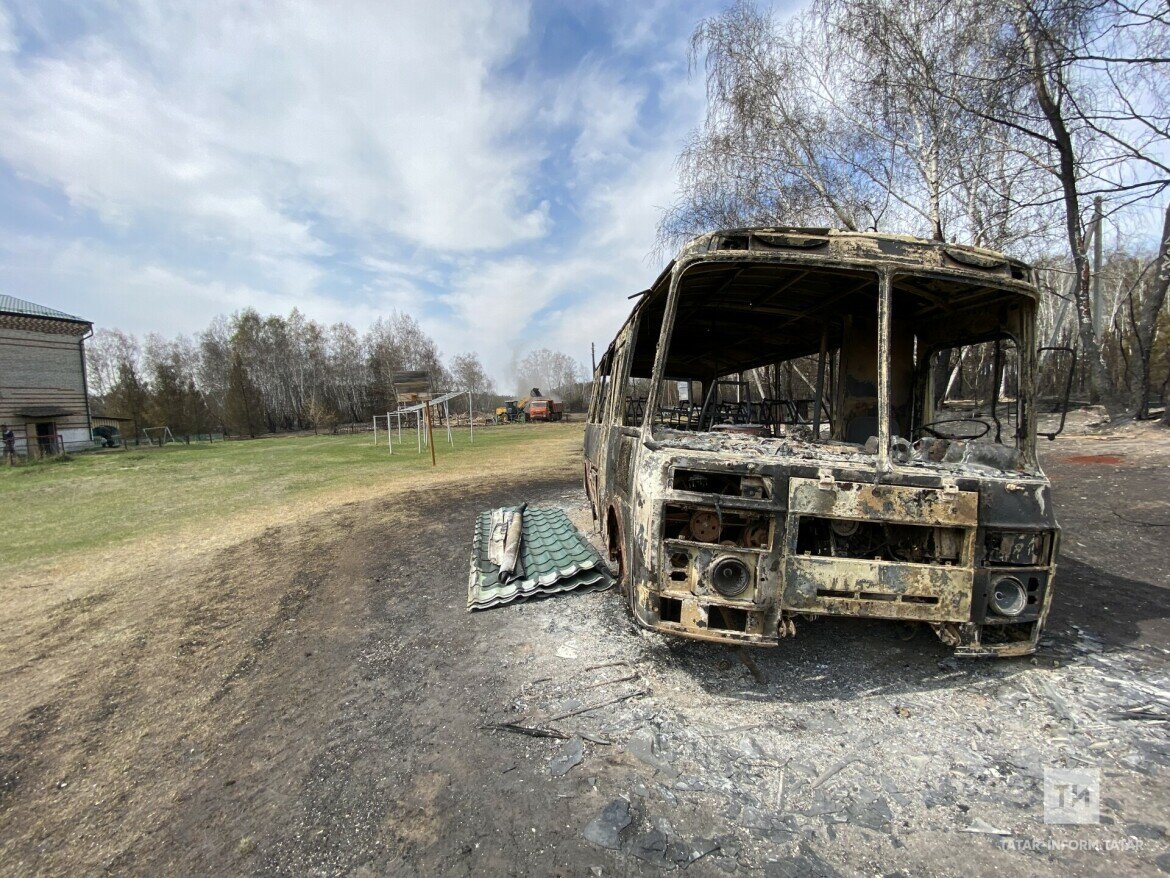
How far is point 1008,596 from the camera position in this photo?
285 centimetres

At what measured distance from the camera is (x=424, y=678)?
11.5ft

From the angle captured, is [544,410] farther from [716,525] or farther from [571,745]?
[571,745]

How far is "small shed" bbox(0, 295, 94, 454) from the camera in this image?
2722 centimetres

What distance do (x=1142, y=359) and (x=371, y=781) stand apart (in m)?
16.2

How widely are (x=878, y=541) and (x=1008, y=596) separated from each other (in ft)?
2.20

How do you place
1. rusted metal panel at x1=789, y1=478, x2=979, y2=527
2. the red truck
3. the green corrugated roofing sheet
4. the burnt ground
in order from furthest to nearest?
the red truck
the green corrugated roofing sheet
rusted metal panel at x1=789, y1=478, x2=979, y2=527
the burnt ground

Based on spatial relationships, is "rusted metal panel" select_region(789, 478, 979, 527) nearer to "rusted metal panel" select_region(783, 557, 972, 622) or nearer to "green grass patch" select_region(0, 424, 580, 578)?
"rusted metal panel" select_region(783, 557, 972, 622)

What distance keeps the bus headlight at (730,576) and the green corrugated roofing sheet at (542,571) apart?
2.13 m

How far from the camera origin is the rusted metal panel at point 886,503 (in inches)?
108

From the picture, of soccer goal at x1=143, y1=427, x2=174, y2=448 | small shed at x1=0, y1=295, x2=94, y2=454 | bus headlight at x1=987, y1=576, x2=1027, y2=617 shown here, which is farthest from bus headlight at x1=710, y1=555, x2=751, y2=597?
soccer goal at x1=143, y1=427, x2=174, y2=448

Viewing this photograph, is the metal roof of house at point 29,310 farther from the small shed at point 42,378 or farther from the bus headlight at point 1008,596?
the bus headlight at point 1008,596

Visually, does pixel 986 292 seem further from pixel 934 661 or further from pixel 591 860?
pixel 591 860

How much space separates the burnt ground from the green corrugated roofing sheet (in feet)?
0.68

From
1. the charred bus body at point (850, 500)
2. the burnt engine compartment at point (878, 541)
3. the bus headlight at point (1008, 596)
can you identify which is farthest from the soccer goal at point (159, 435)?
the bus headlight at point (1008, 596)
